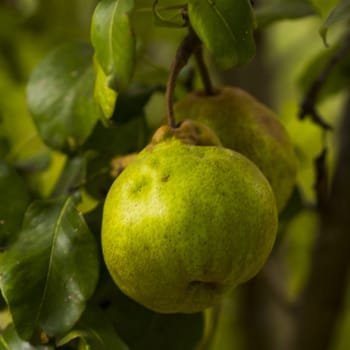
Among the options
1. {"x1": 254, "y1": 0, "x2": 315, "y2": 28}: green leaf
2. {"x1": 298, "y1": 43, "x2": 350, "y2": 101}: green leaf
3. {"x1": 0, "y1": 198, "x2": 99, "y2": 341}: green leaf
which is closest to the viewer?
{"x1": 0, "y1": 198, "x2": 99, "y2": 341}: green leaf

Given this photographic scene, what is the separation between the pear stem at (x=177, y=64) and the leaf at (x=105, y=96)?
46 millimetres

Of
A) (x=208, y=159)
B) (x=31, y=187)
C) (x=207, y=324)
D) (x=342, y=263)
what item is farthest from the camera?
(x=342, y=263)

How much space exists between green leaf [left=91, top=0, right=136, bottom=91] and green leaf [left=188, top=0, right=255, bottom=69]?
53mm

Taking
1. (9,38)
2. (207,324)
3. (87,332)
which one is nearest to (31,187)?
(207,324)

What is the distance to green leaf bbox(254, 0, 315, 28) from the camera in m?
0.95

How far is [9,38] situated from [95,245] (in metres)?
0.98

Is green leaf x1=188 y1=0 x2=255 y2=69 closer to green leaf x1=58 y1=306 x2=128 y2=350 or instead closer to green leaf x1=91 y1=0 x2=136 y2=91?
green leaf x1=91 y1=0 x2=136 y2=91

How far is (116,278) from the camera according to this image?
0.67 meters

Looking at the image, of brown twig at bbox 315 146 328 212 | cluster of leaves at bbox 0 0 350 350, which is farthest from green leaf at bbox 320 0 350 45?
brown twig at bbox 315 146 328 212

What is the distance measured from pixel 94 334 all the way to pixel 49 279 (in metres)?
0.06

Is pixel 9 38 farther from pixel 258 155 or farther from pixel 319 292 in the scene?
pixel 258 155

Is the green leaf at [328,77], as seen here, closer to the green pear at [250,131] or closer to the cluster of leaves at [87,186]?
the cluster of leaves at [87,186]

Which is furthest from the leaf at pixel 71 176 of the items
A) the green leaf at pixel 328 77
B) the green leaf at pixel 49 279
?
the green leaf at pixel 328 77

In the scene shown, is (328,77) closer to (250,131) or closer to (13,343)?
(250,131)
